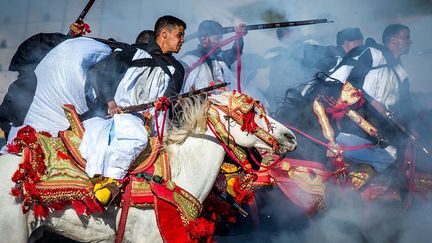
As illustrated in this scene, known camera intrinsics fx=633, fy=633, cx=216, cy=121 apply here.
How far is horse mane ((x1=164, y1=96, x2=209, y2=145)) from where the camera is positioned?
4613 millimetres

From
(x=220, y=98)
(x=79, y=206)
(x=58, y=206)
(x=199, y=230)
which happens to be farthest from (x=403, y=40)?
(x=58, y=206)

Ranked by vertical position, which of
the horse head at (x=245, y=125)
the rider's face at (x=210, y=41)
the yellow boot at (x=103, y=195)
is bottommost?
the yellow boot at (x=103, y=195)

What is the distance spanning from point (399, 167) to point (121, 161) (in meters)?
3.55

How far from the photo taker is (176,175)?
4.62 m

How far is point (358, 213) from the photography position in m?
6.68

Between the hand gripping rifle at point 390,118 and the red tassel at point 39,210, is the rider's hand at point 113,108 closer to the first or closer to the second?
the red tassel at point 39,210

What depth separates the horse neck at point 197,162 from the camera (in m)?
4.62

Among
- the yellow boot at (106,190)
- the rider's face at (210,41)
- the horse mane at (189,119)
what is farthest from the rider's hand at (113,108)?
the rider's face at (210,41)

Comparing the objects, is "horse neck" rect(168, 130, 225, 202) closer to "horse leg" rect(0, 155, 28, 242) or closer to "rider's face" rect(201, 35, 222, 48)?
"horse leg" rect(0, 155, 28, 242)

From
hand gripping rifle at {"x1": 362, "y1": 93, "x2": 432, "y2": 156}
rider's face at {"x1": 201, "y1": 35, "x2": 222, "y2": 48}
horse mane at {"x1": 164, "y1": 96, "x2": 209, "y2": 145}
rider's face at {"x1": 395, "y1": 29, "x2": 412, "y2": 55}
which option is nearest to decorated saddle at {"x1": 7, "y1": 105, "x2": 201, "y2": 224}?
horse mane at {"x1": 164, "y1": 96, "x2": 209, "y2": 145}

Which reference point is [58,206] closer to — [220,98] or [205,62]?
[220,98]

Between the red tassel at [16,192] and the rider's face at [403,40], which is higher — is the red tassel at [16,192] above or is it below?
below

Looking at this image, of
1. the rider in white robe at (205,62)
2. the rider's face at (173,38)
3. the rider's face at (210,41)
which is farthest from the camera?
the rider's face at (210,41)

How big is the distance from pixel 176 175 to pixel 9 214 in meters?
1.19
